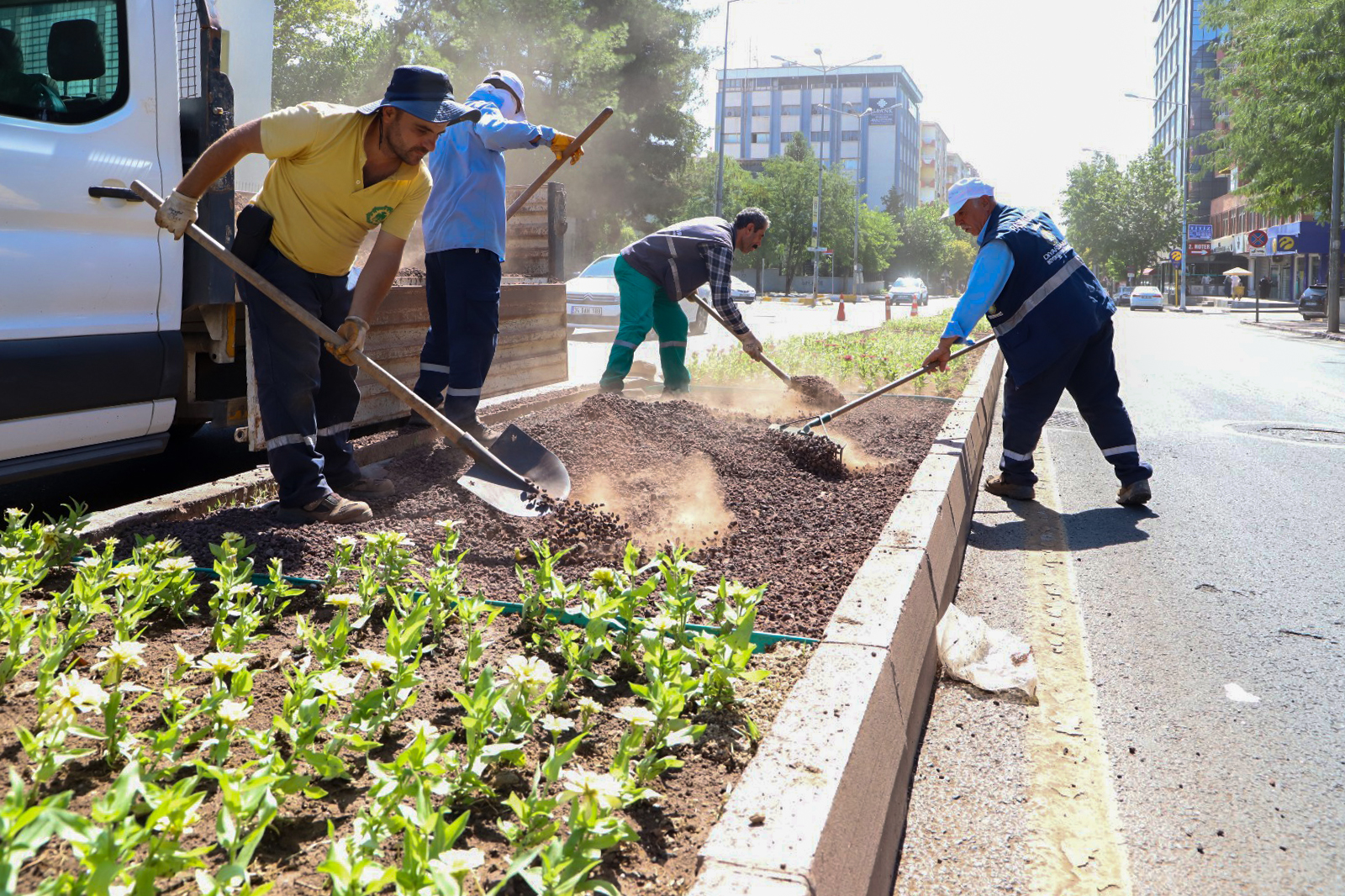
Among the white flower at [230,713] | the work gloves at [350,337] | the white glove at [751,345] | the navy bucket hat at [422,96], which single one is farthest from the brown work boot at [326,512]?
the white glove at [751,345]

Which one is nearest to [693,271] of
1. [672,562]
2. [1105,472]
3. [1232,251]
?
[1105,472]

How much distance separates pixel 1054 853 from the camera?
222 centimetres

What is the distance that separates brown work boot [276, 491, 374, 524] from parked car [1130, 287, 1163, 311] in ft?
178

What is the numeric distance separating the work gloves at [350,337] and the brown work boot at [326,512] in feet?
1.77

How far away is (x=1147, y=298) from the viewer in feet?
169

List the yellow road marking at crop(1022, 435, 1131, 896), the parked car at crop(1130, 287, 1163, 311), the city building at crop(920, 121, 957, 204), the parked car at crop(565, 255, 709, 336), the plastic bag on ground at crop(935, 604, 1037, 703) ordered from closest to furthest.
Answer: the yellow road marking at crop(1022, 435, 1131, 896)
the plastic bag on ground at crop(935, 604, 1037, 703)
the parked car at crop(565, 255, 709, 336)
the parked car at crop(1130, 287, 1163, 311)
the city building at crop(920, 121, 957, 204)

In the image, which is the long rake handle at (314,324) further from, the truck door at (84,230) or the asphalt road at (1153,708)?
the asphalt road at (1153,708)

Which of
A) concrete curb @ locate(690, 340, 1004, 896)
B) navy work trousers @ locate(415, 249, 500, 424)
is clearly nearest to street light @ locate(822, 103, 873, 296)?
navy work trousers @ locate(415, 249, 500, 424)

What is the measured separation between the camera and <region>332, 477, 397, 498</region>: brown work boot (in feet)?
14.2

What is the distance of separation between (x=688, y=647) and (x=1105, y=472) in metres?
5.39

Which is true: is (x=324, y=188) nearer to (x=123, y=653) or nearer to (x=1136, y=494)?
(x=123, y=653)

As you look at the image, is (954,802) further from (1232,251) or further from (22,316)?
(1232,251)

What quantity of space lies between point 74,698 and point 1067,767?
228cm

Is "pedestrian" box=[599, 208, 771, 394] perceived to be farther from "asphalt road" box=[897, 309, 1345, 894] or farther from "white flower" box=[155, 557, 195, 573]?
"white flower" box=[155, 557, 195, 573]
